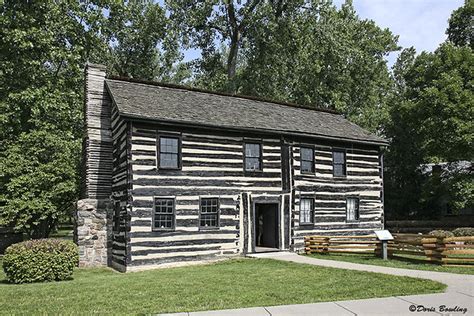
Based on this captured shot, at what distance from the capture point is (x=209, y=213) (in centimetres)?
1842

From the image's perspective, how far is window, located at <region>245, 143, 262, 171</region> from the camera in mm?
19953

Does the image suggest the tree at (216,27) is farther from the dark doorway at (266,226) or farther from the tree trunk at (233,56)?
the dark doorway at (266,226)

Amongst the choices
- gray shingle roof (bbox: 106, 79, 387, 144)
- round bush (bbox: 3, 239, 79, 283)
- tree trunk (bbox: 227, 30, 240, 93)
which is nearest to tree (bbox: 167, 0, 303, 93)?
tree trunk (bbox: 227, 30, 240, 93)

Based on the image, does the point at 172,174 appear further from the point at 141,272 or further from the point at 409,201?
the point at 409,201

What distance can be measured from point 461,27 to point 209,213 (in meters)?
31.0

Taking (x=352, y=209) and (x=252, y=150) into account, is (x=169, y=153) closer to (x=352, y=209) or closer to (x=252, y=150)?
(x=252, y=150)

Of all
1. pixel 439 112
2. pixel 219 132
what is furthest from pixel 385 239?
pixel 439 112

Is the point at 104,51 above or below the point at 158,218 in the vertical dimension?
above

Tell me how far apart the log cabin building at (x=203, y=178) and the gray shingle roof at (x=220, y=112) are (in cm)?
7

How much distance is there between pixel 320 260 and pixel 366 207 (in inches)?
286

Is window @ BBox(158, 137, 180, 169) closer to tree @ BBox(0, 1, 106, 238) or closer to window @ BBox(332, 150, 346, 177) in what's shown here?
tree @ BBox(0, 1, 106, 238)

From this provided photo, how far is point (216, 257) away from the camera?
18266mm

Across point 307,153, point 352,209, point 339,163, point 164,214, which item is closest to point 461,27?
point 339,163

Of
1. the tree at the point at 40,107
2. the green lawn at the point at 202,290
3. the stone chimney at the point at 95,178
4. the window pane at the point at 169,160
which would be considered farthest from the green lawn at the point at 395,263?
the tree at the point at 40,107
